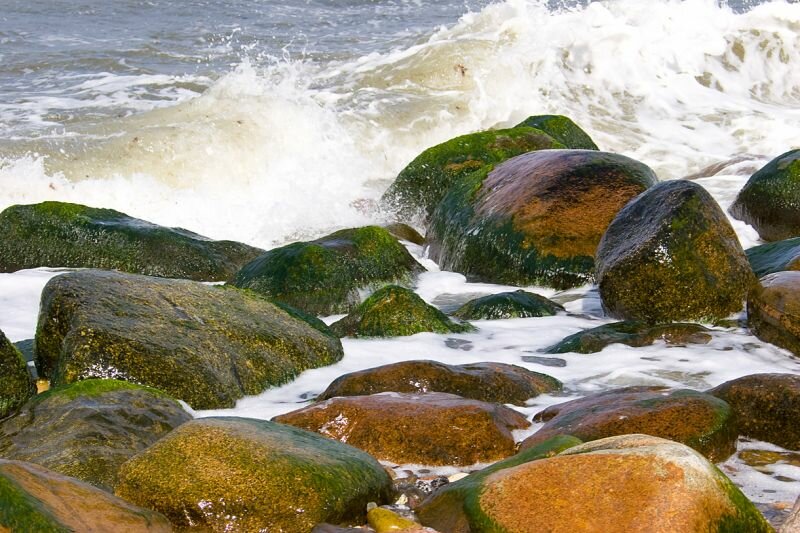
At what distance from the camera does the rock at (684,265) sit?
20.2 ft

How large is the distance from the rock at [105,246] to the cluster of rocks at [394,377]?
0.6 inches

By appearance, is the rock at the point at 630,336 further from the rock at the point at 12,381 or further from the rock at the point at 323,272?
the rock at the point at 12,381

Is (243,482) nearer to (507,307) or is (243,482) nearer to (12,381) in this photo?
(12,381)

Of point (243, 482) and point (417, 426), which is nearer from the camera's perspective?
point (243, 482)

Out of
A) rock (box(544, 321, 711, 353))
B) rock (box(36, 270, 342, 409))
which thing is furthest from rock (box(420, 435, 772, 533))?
rock (box(544, 321, 711, 353))

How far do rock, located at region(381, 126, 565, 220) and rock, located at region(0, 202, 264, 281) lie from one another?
1.94 m

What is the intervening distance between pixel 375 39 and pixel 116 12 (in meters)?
4.53

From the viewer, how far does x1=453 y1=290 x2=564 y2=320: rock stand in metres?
6.65

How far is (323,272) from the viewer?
6992 millimetres

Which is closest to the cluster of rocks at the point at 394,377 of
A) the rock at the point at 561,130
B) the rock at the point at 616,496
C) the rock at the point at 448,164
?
the rock at the point at 616,496

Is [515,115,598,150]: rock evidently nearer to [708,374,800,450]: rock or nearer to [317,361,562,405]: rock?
[317,361,562,405]: rock

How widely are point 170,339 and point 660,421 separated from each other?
2.25m

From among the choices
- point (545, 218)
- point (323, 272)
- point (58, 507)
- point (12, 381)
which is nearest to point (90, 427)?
point (12, 381)

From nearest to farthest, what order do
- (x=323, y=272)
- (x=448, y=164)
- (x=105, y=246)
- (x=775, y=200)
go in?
(x=323, y=272), (x=105, y=246), (x=775, y=200), (x=448, y=164)
